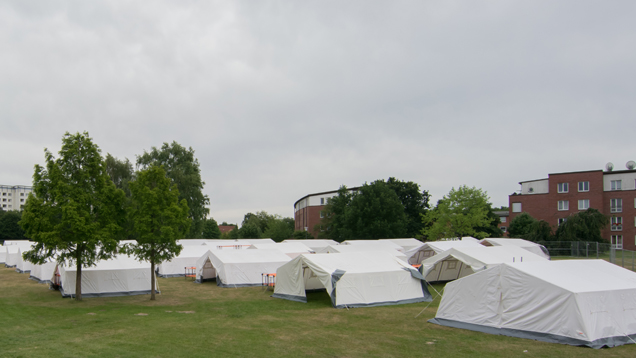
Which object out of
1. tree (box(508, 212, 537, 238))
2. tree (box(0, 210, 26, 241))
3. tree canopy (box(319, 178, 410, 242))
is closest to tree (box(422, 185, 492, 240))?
tree canopy (box(319, 178, 410, 242))

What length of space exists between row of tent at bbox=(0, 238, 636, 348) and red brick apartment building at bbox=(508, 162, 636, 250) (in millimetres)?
31194

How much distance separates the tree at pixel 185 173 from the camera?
45697mm

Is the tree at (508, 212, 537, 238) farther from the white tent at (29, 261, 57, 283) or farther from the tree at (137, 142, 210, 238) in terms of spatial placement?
the white tent at (29, 261, 57, 283)

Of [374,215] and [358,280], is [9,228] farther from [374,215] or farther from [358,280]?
[358,280]

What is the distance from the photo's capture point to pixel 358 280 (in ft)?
57.7

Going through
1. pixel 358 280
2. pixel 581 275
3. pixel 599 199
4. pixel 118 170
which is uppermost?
pixel 118 170

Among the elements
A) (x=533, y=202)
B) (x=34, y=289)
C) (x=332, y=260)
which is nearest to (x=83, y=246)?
(x=34, y=289)

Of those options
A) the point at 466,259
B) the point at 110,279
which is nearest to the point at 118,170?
the point at 110,279

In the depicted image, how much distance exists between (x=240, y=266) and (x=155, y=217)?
7.73m

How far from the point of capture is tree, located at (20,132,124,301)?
56.5ft

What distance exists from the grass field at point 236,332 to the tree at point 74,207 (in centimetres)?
229

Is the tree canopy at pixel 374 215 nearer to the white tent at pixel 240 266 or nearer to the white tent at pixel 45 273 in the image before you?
the white tent at pixel 240 266

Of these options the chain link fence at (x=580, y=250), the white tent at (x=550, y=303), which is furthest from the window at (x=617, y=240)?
the white tent at (x=550, y=303)

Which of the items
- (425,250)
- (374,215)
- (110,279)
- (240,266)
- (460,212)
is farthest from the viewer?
(374,215)
